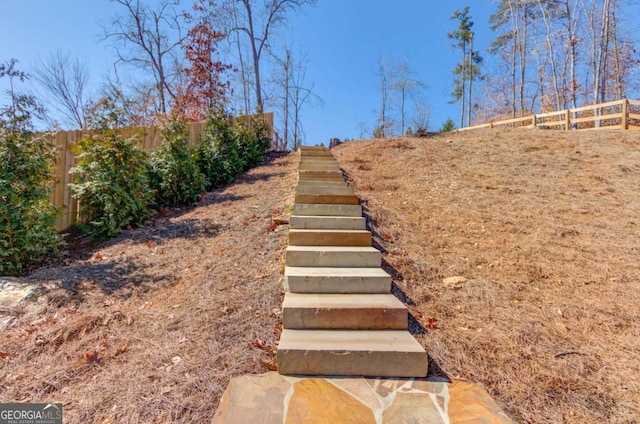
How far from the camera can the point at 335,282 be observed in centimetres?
263

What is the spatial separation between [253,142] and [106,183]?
15.5 feet

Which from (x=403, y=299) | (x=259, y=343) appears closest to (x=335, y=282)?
(x=403, y=299)

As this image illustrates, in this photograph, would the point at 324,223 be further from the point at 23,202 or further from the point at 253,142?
the point at 253,142

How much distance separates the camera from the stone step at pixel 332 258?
2928 mm

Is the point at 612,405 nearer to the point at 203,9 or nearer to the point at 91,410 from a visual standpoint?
the point at 91,410

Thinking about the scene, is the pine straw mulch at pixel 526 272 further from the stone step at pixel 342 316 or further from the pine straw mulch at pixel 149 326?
the pine straw mulch at pixel 149 326

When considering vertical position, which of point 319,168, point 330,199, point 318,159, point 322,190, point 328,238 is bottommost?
point 328,238

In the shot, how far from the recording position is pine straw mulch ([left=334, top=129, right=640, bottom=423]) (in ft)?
6.56

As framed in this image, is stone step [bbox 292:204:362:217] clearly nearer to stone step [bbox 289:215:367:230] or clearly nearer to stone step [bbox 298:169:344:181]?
stone step [bbox 289:215:367:230]

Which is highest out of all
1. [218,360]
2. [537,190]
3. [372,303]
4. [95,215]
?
[537,190]

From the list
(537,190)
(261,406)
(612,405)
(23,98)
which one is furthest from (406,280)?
(23,98)

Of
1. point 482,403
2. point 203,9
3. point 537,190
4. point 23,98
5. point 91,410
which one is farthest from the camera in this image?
point 203,9

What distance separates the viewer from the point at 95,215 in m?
4.27

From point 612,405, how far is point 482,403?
2.56 feet
